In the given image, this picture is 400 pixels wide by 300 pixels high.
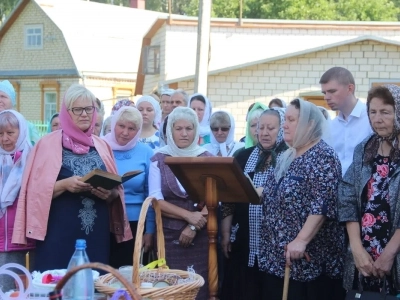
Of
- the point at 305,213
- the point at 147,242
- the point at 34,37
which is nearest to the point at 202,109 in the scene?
the point at 147,242

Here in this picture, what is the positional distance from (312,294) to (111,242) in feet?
5.24

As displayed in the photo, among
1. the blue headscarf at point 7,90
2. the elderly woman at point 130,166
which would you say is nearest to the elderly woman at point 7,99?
the blue headscarf at point 7,90

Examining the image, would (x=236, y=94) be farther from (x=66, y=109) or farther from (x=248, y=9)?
(x=248, y=9)

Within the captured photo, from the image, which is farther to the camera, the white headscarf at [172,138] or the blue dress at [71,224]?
the white headscarf at [172,138]

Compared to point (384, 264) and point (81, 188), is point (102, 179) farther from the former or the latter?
point (384, 264)

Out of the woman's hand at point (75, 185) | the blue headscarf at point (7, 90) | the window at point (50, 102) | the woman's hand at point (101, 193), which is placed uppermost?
the window at point (50, 102)

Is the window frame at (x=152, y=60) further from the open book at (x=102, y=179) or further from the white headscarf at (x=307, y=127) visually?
the open book at (x=102, y=179)

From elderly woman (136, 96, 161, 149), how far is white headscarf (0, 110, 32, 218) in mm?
1774

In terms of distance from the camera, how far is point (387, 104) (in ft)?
14.0

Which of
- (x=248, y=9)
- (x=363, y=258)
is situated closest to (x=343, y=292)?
(x=363, y=258)

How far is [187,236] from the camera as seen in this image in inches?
206

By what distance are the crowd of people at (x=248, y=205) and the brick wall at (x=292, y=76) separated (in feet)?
A: 39.3

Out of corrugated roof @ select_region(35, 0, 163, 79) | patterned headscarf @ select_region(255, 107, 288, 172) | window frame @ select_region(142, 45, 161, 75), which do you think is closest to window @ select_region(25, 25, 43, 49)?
corrugated roof @ select_region(35, 0, 163, 79)

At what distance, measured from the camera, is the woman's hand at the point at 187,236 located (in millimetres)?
5230
